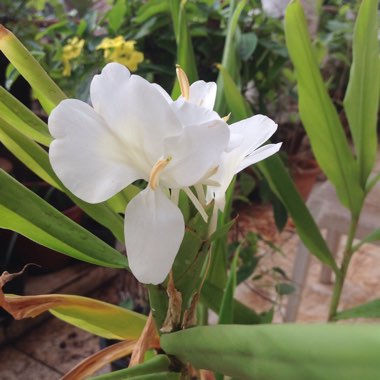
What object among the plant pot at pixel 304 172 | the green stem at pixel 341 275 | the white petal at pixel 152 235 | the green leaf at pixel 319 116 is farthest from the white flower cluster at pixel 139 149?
the plant pot at pixel 304 172

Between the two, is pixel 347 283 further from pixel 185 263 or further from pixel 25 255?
pixel 185 263

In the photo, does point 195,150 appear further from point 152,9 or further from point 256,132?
point 152,9

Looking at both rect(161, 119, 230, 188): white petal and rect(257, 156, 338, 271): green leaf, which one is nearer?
rect(161, 119, 230, 188): white petal

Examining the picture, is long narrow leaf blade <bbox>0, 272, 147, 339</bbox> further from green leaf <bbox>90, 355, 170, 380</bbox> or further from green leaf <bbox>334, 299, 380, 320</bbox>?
green leaf <bbox>334, 299, 380, 320</bbox>

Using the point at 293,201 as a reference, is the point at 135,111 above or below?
above

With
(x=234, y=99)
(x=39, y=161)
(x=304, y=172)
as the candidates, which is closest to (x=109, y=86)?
(x=39, y=161)

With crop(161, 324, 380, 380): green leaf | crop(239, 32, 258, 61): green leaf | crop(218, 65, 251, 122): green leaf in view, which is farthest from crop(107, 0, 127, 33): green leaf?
crop(161, 324, 380, 380): green leaf
